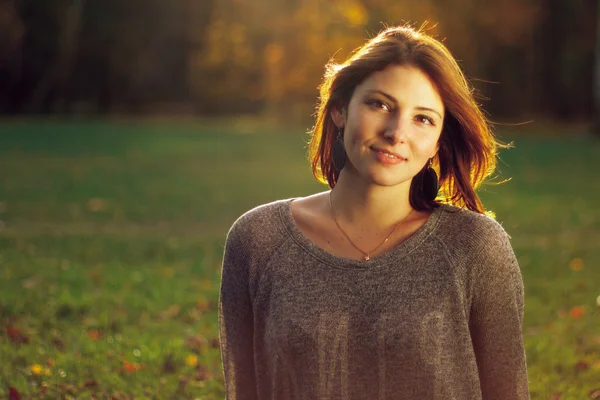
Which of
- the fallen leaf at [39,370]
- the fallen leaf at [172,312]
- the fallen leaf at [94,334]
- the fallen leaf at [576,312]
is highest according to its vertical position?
the fallen leaf at [39,370]

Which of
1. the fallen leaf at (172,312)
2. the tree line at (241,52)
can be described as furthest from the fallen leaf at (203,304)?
the tree line at (241,52)

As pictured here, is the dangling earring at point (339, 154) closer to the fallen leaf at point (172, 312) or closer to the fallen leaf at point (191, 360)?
the fallen leaf at point (191, 360)

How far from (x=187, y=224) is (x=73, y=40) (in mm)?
38864

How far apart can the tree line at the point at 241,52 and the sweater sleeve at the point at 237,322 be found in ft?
103

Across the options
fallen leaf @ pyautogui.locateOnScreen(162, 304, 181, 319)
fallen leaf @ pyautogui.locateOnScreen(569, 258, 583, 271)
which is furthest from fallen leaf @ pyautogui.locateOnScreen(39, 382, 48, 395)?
fallen leaf @ pyautogui.locateOnScreen(569, 258, 583, 271)

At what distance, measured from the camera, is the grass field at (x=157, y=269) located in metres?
4.99

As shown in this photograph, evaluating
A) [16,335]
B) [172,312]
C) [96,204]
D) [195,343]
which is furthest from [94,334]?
[96,204]

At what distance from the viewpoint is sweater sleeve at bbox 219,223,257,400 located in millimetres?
3088

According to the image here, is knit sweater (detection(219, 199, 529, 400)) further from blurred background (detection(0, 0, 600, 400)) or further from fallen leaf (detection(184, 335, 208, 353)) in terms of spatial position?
fallen leaf (detection(184, 335, 208, 353))

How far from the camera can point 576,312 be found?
672cm

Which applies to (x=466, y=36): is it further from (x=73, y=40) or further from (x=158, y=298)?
(x=158, y=298)

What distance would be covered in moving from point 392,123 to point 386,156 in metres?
0.11

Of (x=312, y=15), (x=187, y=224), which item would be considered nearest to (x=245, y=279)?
(x=187, y=224)

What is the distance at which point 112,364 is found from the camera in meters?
5.08
